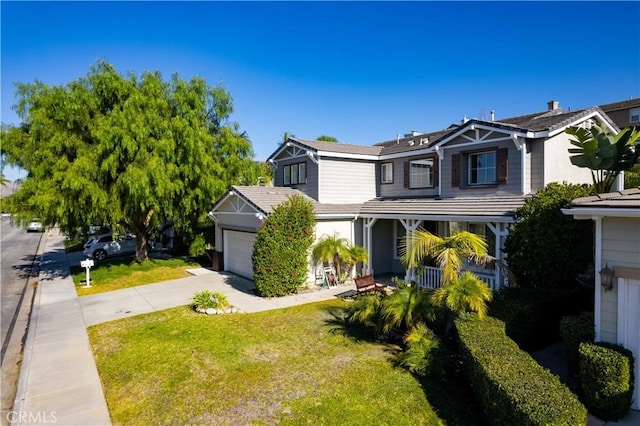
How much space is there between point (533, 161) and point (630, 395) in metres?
8.94

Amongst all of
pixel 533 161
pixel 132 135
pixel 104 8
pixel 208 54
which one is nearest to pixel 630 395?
pixel 533 161

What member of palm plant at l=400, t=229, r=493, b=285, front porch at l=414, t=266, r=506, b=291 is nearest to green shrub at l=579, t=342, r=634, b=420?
palm plant at l=400, t=229, r=493, b=285

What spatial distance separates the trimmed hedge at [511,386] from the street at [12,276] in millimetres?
11560

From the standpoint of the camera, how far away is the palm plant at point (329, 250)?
15.7 meters

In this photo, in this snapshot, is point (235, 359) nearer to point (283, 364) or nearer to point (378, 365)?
point (283, 364)

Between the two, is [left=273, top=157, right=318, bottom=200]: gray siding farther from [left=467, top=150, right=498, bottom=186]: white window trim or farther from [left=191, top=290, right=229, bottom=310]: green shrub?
[left=191, top=290, right=229, bottom=310]: green shrub

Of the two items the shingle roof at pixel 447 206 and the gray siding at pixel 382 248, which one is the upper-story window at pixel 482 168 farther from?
the gray siding at pixel 382 248

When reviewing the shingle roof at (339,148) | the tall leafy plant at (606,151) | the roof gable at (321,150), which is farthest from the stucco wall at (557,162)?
the shingle roof at (339,148)

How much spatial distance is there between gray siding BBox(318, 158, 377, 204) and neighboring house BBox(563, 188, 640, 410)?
12217 mm

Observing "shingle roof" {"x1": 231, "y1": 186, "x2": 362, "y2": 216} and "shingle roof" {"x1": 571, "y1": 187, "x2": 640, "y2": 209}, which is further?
"shingle roof" {"x1": 231, "y1": 186, "x2": 362, "y2": 216}

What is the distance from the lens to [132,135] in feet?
56.7

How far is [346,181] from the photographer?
1866cm

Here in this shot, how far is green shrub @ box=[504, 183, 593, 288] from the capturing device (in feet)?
30.5

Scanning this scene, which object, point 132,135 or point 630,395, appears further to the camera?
point 132,135
